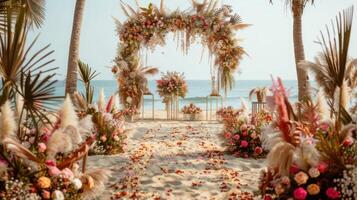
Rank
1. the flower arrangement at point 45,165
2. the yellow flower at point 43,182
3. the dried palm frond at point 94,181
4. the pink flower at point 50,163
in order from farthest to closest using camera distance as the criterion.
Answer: the dried palm frond at point 94,181
the pink flower at point 50,163
the yellow flower at point 43,182
the flower arrangement at point 45,165

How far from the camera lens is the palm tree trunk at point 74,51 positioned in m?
8.46

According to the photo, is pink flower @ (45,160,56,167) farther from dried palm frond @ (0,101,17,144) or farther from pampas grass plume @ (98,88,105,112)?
pampas grass plume @ (98,88,105,112)

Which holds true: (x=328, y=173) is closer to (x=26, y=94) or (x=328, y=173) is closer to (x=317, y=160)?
(x=317, y=160)

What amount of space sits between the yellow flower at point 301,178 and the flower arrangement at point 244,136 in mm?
3967

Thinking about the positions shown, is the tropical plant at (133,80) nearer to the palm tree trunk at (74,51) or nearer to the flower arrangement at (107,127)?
the palm tree trunk at (74,51)

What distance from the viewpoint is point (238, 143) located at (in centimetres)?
760

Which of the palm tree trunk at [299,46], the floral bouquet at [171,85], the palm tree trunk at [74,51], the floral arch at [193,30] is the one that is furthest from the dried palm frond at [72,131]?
the floral bouquet at [171,85]

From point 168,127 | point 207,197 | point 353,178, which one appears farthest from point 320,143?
point 168,127

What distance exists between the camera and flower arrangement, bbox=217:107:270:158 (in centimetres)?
742

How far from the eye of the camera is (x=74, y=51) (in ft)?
28.2

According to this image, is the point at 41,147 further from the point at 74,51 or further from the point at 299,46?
the point at 299,46

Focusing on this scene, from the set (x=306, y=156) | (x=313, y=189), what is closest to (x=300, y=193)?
(x=313, y=189)

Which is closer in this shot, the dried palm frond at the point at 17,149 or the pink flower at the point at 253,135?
the dried palm frond at the point at 17,149

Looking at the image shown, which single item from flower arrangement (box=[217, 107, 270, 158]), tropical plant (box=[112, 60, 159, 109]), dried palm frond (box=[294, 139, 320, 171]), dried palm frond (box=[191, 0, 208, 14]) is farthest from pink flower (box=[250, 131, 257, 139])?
tropical plant (box=[112, 60, 159, 109])
